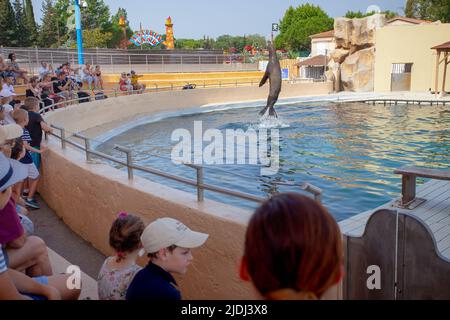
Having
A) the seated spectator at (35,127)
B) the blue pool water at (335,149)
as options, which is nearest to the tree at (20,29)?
the blue pool water at (335,149)

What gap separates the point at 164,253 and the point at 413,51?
32.4 meters

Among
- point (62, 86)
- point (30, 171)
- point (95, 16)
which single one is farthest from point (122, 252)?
point (95, 16)

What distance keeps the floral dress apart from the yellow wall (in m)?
31.1

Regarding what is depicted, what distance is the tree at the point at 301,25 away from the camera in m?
75.2

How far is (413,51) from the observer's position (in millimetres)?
31125

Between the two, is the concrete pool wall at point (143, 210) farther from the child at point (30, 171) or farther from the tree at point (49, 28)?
the tree at point (49, 28)

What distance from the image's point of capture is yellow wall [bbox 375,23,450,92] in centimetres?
3014

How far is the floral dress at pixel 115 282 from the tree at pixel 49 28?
62.3m

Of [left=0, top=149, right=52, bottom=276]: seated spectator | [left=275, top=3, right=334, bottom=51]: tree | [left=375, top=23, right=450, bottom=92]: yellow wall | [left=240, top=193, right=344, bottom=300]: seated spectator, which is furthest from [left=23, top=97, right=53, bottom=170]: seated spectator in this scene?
[left=275, top=3, right=334, bottom=51]: tree

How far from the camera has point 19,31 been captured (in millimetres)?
49594

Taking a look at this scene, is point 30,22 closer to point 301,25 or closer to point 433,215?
point 301,25

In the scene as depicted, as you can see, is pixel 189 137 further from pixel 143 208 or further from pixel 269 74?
pixel 143 208

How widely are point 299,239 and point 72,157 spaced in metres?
5.56

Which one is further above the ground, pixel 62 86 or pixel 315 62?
pixel 315 62
